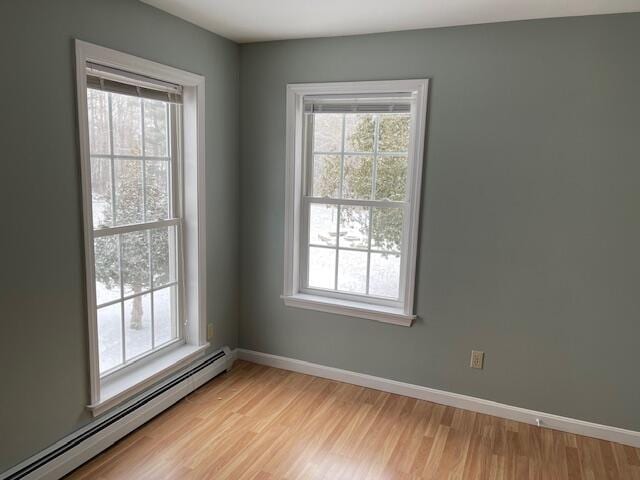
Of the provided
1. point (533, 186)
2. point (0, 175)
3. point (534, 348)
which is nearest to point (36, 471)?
point (0, 175)

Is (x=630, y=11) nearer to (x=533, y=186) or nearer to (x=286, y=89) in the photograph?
(x=533, y=186)

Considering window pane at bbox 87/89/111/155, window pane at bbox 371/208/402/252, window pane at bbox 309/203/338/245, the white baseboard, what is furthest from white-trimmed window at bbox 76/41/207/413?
window pane at bbox 371/208/402/252

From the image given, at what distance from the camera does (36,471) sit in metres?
2.07

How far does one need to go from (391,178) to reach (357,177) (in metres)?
0.23

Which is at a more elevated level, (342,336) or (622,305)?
(622,305)

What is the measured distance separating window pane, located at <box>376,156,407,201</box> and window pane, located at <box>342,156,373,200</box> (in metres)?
0.07

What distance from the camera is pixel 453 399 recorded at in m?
2.98

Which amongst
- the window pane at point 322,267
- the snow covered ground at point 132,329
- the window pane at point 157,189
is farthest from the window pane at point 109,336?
the window pane at point 322,267

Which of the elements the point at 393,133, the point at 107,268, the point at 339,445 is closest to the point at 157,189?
the point at 107,268

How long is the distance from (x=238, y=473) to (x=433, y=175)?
200 cm

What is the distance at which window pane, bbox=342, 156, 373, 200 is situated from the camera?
3.11 meters

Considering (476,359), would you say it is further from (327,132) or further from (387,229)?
(327,132)

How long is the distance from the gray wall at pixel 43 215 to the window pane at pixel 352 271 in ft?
5.51

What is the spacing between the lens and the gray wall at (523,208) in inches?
97.9
